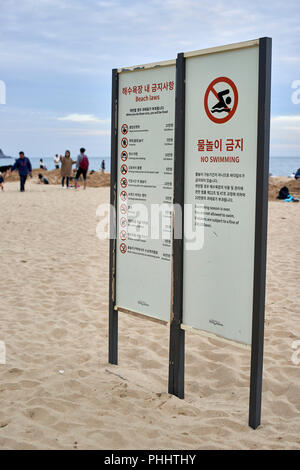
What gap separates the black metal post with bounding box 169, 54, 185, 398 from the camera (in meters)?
3.80

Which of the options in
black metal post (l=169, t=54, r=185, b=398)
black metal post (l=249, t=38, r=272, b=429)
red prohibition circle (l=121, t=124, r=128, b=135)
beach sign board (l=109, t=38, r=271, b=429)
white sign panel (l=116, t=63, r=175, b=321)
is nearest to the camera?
black metal post (l=249, t=38, r=272, b=429)

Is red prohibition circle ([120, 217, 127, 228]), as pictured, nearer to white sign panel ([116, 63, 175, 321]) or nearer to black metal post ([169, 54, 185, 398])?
white sign panel ([116, 63, 175, 321])

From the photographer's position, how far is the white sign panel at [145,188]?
4.04m

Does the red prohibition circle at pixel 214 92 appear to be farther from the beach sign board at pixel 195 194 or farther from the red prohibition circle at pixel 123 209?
the red prohibition circle at pixel 123 209

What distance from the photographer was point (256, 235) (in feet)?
11.1

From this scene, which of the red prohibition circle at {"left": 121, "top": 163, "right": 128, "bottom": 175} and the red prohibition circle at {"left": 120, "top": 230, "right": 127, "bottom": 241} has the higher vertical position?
the red prohibition circle at {"left": 121, "top": 163, "right": 128, "bottom": 175}

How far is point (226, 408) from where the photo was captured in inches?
156

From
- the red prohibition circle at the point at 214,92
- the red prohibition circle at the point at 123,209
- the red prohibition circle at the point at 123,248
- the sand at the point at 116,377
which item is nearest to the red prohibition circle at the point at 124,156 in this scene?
the red prohibition circle at the point at 123,209

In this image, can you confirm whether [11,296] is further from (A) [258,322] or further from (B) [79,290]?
(A) [258,322]

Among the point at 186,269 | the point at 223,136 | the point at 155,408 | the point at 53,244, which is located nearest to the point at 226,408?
the point at 155,408

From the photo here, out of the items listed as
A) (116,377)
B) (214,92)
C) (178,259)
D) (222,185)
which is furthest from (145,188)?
(116,377)

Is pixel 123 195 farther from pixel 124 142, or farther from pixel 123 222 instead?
pixel 124 142

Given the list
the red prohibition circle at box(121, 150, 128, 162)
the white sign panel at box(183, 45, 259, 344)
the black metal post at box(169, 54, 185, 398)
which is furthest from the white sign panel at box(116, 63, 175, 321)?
the white sign panel at box(183, 45, 259, 344)

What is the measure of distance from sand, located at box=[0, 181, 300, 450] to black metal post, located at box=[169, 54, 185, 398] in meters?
0.20
